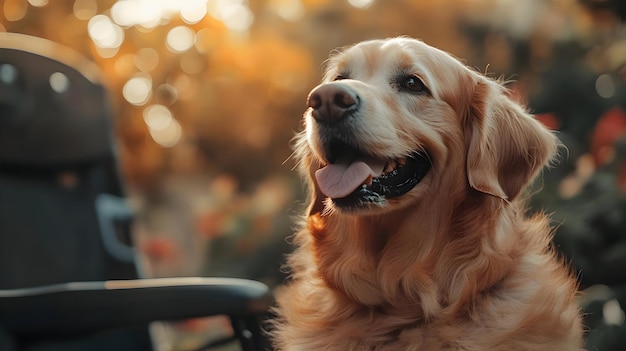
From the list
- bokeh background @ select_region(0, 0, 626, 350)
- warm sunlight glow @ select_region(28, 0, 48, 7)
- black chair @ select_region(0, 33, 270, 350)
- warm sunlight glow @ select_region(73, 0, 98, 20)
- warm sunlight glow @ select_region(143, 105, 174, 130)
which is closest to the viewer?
black chair @ select_region(0, 33, 270, 350)

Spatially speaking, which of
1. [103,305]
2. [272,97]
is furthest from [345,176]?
[272,97]

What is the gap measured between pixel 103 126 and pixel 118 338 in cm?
83

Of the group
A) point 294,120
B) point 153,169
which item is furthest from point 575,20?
point 153,169

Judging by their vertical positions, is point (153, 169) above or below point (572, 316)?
below

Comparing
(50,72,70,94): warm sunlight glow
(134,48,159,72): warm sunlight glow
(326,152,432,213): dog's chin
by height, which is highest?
(50,72,70,94): warm sunlight glow

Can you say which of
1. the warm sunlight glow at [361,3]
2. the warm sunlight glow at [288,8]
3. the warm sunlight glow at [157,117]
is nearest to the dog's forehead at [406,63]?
the warm sunlight glow at [361,3]

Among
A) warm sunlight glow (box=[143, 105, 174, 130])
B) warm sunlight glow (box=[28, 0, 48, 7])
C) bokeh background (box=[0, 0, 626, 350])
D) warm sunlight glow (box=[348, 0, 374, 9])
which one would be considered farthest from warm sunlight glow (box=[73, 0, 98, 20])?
warm sunlight glow (box=[348, 0, 374, 9])

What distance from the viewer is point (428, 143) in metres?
1.84

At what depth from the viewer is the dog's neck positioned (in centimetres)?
182

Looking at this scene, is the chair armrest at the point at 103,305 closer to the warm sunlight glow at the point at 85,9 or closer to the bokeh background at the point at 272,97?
the bokeh background at the point at 272,97

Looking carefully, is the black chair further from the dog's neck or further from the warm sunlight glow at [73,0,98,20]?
the warm sunlight glow at [73,0,98,20]

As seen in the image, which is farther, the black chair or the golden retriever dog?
the black chair

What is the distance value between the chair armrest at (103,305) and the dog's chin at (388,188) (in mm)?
372

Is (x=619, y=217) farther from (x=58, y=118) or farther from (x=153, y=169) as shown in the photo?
(x=153, y=169)
